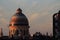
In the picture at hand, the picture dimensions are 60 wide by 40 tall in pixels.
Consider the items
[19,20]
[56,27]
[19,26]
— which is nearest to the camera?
[56,27]

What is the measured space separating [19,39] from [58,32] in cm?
7307

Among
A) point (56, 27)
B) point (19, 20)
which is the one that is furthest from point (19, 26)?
point (56, 27)

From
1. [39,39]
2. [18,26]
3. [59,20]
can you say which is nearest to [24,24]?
[18,26]

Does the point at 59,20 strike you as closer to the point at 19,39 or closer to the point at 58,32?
the point at 58,32

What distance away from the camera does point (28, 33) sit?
403 feet

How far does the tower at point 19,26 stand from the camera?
121 metres

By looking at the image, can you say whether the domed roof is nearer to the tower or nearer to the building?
the tower

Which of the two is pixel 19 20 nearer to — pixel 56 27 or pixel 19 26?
pixel 19 26

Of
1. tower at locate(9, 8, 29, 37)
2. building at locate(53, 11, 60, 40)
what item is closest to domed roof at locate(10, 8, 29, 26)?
tower at locate(9, 8, 29, 37)

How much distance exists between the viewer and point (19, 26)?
400 feet

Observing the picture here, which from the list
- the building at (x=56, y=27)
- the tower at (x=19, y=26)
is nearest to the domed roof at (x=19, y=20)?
the tower at (x=19, y=26)

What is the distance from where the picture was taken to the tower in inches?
4749

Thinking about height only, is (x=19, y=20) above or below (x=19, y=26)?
above

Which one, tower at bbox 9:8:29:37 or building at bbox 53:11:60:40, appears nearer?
building at bbox 53:11:60:40
